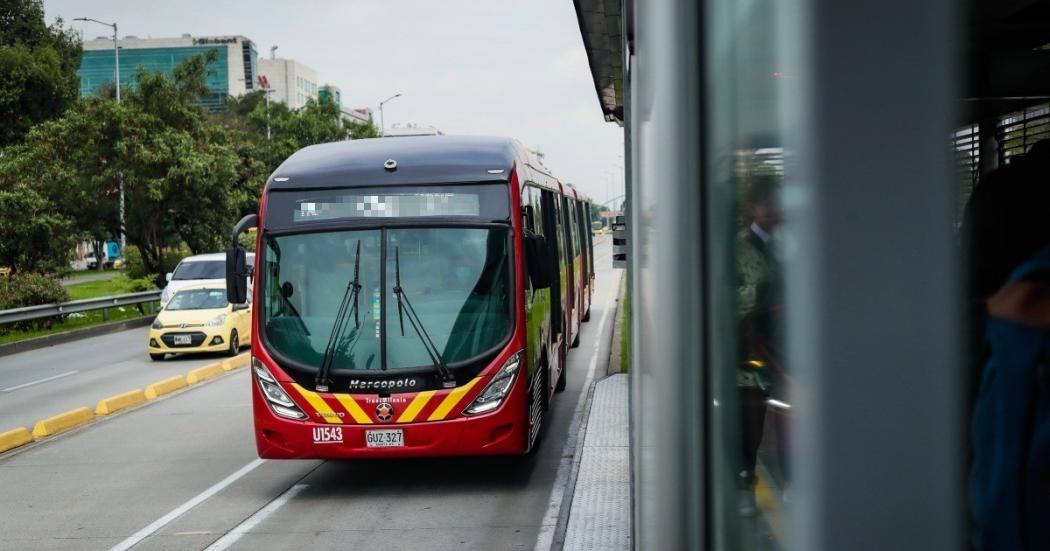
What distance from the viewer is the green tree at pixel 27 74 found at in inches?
1860

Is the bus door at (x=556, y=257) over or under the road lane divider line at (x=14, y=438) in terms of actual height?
over

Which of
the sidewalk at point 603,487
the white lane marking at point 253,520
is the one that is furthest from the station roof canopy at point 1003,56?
the white lane marking at point 253,520

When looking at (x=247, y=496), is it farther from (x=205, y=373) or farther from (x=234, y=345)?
(x=234, y=345)

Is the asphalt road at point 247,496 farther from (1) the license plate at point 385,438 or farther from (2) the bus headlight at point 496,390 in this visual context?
(2) the bus headlight at point 496,390

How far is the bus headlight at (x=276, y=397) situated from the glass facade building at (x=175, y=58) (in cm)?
14667

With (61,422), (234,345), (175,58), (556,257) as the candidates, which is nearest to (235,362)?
(234,345)

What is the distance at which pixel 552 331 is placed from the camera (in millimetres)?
12336

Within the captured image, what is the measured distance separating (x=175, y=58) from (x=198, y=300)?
6246 inches

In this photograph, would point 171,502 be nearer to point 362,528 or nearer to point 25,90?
point 362,528

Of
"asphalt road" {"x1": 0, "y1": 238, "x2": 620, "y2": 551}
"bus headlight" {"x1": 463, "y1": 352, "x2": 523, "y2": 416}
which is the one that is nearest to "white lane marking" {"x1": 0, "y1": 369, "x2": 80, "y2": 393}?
"asphalt road" {"x1": 0, "y1": 238, "x2": 620, "y2": 551}

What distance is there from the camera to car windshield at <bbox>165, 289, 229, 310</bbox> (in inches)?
901

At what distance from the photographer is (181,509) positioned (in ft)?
30.8

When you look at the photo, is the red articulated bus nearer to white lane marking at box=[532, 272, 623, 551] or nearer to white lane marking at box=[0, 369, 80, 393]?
white lane marking at box=[532, 272, 623, 551]

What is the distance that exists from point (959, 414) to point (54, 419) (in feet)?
47.5
